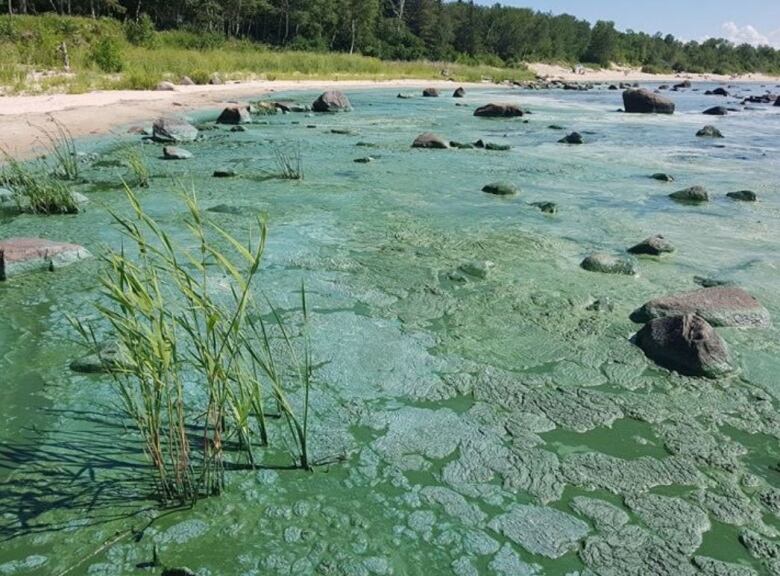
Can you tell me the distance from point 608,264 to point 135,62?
76.3ft

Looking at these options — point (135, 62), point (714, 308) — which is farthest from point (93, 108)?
point (714, 308)

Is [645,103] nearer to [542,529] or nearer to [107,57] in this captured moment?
[107,57]

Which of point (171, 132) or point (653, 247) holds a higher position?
point (171, 132)

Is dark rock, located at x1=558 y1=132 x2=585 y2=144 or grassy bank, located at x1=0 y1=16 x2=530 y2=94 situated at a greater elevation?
grassy bank, located at x1=0 y1=16 x2=530 y2=94

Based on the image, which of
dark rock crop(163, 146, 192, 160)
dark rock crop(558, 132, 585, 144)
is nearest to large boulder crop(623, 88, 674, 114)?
dark rock crop(558, 132, 585, 144)

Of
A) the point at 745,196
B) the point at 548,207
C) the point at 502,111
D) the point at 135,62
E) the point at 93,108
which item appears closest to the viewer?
the point at 548,207

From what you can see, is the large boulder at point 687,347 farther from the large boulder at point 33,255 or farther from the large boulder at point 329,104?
the large boulder at point 329,104

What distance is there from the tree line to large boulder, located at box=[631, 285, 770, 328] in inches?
1334

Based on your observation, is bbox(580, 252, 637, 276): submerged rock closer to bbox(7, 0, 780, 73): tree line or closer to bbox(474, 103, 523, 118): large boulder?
bbox(474, 103, 523, 118): large boulder

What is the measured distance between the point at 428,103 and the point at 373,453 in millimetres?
23764

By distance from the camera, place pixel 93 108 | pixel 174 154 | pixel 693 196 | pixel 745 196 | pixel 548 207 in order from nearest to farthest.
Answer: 1. pixel 548 207
2. pixel 693 196
3. pixel 745 196
4. pixel 174 154
5. pixel 93 108

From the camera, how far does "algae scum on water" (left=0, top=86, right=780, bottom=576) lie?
251 cm

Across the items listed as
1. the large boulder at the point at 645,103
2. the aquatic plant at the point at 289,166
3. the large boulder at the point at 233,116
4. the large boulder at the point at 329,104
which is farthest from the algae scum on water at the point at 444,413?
the large boulder at the point at 645,103

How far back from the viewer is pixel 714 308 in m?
4.68
